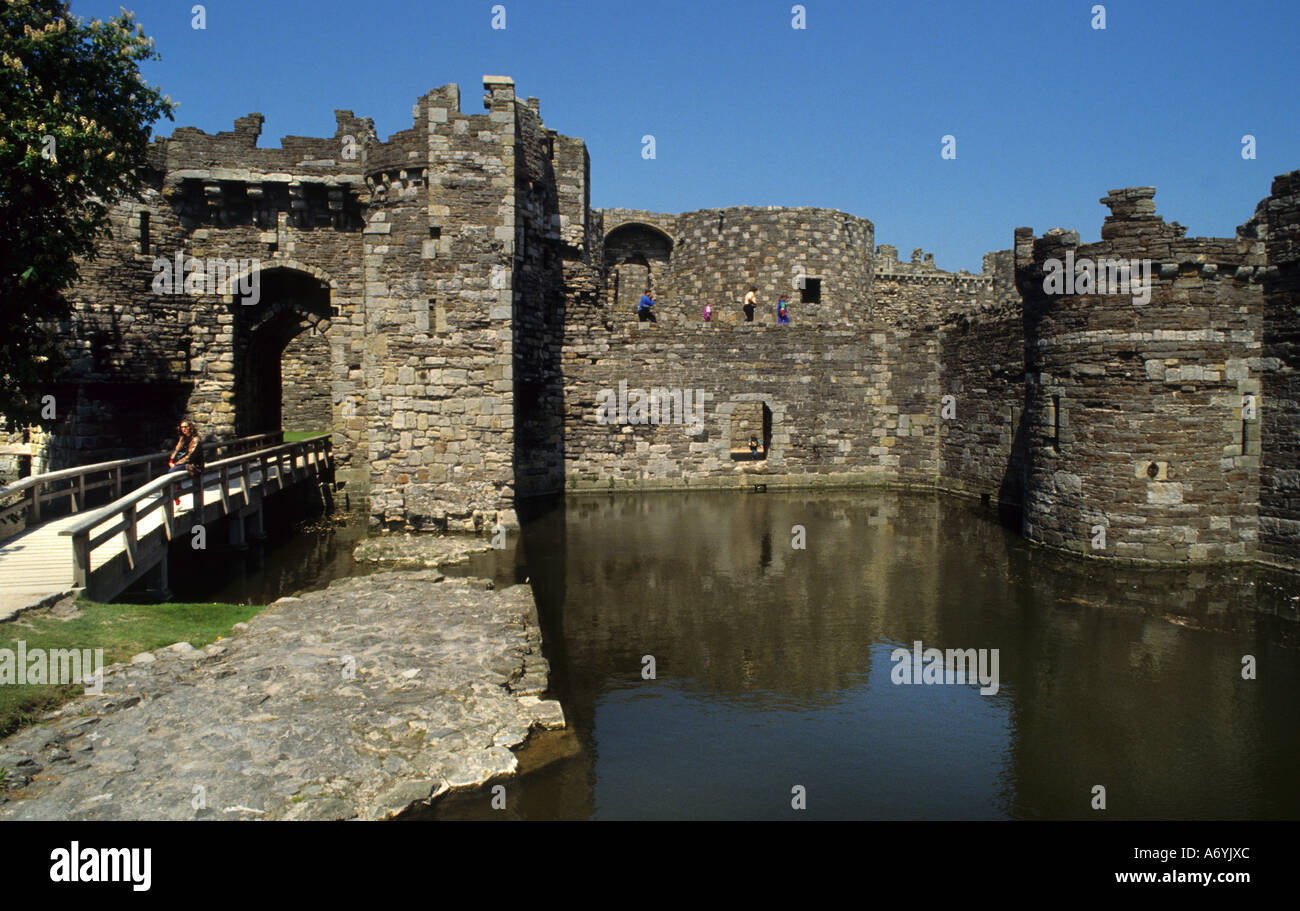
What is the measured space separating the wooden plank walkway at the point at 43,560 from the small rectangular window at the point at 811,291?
19.3 meters

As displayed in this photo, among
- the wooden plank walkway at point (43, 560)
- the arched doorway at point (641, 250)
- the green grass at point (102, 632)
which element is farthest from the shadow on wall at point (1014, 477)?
the wooden plank walkway at point (43, 560)

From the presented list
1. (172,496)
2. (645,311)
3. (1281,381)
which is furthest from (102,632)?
(645,311)

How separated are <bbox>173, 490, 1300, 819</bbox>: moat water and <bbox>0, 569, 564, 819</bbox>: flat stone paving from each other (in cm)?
51

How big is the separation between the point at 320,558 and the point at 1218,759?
12194 mm

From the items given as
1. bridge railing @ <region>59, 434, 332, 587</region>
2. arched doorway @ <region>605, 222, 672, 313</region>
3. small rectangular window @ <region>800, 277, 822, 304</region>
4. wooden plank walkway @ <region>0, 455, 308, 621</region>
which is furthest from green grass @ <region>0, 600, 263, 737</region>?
small rectangular window @ <region>800, 277, 822, 304</region>

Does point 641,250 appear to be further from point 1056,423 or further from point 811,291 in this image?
point 1056,423

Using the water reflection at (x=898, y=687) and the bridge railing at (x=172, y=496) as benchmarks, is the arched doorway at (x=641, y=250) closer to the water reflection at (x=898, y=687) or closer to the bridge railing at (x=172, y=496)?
the bridge railing at (x=172, y=496)

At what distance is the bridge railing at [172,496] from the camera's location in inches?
346

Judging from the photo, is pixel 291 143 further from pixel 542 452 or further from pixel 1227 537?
pixel 1227 537

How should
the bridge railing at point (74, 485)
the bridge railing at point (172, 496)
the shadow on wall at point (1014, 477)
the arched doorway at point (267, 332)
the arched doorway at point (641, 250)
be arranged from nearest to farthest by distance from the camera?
the bridge railing at point (172, 496) < the bridge railing at point (74, 485) < the shadow on wall at point (1014, 477) < the arched doorway at point (267, 332) < the arched doorway at point (641, 250)

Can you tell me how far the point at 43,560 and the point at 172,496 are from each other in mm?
2072

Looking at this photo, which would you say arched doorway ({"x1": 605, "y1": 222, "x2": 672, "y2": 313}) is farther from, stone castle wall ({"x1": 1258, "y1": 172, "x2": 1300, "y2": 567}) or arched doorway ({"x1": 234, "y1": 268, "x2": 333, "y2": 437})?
stone castle wall ({"x1": 1258, "y1": 172, "x2": 1300, "y2": 567})

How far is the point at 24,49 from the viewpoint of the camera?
1239 cm
